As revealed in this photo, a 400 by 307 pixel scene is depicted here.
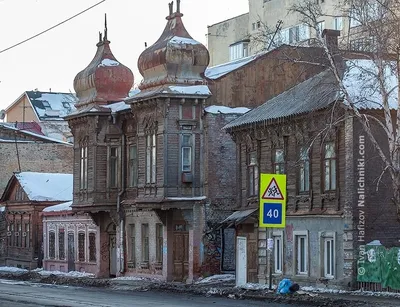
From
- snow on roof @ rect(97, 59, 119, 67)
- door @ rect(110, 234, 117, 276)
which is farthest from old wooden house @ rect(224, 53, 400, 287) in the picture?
door @ rect(110, 234, 117, 276)

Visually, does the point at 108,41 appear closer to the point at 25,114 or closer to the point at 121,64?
the point at 121,64

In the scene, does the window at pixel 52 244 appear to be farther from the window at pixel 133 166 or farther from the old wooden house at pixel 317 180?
the old wooden house at pixel 317 180

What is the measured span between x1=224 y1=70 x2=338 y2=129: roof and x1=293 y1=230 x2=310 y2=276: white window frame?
4417 mm

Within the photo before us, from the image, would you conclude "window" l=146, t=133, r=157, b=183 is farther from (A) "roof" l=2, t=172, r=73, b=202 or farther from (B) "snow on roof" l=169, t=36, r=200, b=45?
(A) "roof" l=2, t=172, r=73, b=202

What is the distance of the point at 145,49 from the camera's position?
5072 cm

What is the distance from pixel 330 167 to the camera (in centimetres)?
3866

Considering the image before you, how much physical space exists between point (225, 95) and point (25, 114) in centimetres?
5992

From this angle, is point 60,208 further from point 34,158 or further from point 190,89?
point 190,89

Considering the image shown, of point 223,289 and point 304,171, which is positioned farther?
point 304,171

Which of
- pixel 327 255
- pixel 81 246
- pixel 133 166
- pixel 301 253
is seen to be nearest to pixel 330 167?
pixel 327 255

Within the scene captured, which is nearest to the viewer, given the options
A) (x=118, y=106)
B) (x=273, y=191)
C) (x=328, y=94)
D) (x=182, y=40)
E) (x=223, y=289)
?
(x=273, y=191)

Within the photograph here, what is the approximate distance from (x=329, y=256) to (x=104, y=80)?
19571 millimetres

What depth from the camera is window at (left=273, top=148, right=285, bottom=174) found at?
41.9m

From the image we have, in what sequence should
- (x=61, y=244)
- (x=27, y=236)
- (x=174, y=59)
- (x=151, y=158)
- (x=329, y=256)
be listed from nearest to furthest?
(x=329, y=256) → (x=174, y=59) → (x=151, y=158) → (x=61, y=244) → (x=27, y=236)
